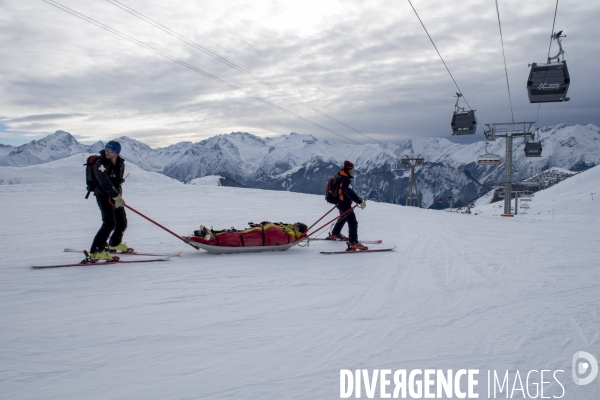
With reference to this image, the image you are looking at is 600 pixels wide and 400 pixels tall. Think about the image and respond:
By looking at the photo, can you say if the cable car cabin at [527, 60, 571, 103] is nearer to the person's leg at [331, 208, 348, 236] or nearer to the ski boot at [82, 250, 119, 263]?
the person's leg at [331, 208, 348, 236]

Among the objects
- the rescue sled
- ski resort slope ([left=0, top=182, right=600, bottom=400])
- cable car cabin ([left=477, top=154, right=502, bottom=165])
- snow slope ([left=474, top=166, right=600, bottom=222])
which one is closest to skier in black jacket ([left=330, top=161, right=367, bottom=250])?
ski resort slope ([left=0, top=182, right=600, bottom=400])

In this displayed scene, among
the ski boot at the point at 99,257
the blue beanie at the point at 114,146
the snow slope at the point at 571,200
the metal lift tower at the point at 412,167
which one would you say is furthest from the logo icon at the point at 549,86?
the metal lift tower at the point at 412,167

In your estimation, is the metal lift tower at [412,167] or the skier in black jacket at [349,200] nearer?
the skier in black jacket at [349,200]

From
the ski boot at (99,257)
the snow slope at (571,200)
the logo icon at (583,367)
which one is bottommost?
the logo icon at (583,367)

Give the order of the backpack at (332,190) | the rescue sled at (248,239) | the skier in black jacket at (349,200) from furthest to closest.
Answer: the backpack at (332,190), the skier in black jacket at (349,200), the rescue sled at (248,239)

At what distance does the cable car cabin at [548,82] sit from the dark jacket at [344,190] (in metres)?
13.3

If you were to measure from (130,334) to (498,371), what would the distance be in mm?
2907

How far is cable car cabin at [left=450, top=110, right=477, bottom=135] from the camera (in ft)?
87.7

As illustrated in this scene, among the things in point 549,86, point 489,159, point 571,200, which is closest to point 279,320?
point 549,86

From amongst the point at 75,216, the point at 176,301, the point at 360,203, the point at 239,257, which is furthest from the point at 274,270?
the point at 75,216

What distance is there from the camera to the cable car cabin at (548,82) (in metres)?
17.2

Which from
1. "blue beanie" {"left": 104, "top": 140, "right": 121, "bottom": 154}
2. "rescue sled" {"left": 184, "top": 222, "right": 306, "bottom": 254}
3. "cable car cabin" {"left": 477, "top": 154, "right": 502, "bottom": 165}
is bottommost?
"rescue sled" {"left": 184, "top": 222, "right": 306, "bottom": 254}

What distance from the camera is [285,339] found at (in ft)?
11.5

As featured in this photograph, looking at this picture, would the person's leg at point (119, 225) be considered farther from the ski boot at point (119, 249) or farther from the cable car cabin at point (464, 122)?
the cable car cabin at point (464, 122)
